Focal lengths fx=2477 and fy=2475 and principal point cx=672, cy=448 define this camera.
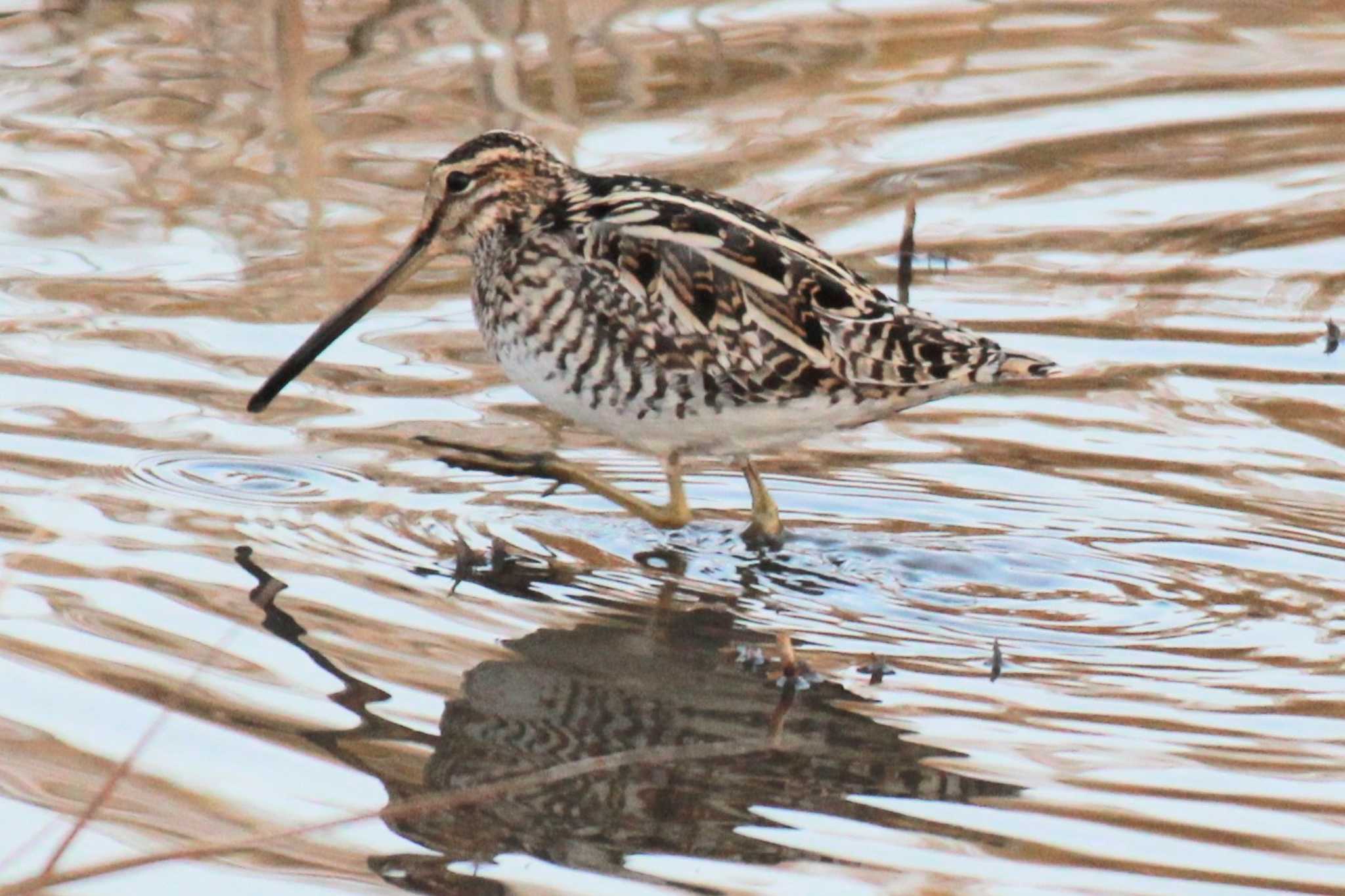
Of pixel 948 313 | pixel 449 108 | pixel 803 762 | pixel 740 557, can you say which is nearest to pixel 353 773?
pixel 803 762

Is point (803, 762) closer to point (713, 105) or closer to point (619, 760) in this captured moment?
point (619, 760)

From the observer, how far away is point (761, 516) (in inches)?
249

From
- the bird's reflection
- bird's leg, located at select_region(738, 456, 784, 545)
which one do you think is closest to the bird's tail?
bird's leg, located at select_region(738, 456, 784, 545)

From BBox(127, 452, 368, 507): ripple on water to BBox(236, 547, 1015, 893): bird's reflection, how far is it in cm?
65

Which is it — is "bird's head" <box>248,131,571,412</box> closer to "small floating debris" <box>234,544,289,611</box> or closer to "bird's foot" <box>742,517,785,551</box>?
"bird's foot" <box>742,517,785,551</box>

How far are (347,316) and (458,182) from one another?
57cm

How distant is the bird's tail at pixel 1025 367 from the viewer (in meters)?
6.04

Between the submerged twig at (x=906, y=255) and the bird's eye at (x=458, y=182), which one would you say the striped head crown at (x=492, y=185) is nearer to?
the bird's eye at (x=458, y=182)

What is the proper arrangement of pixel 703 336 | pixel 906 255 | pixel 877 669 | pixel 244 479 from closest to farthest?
pixel 877 669, pixel 703 336, pixel 244 479, pixel 906 255

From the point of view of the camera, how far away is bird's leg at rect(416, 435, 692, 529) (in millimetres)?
6320

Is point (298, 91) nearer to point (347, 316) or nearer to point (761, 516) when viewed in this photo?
point (347, 316)

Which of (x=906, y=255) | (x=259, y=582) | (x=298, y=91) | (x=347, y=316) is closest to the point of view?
(x=259, y=582)

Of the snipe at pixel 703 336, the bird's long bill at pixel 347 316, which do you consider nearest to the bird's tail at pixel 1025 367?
the snipe at pixel 703 336

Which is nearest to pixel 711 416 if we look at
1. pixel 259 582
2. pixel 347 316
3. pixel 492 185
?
pixel 492 185
